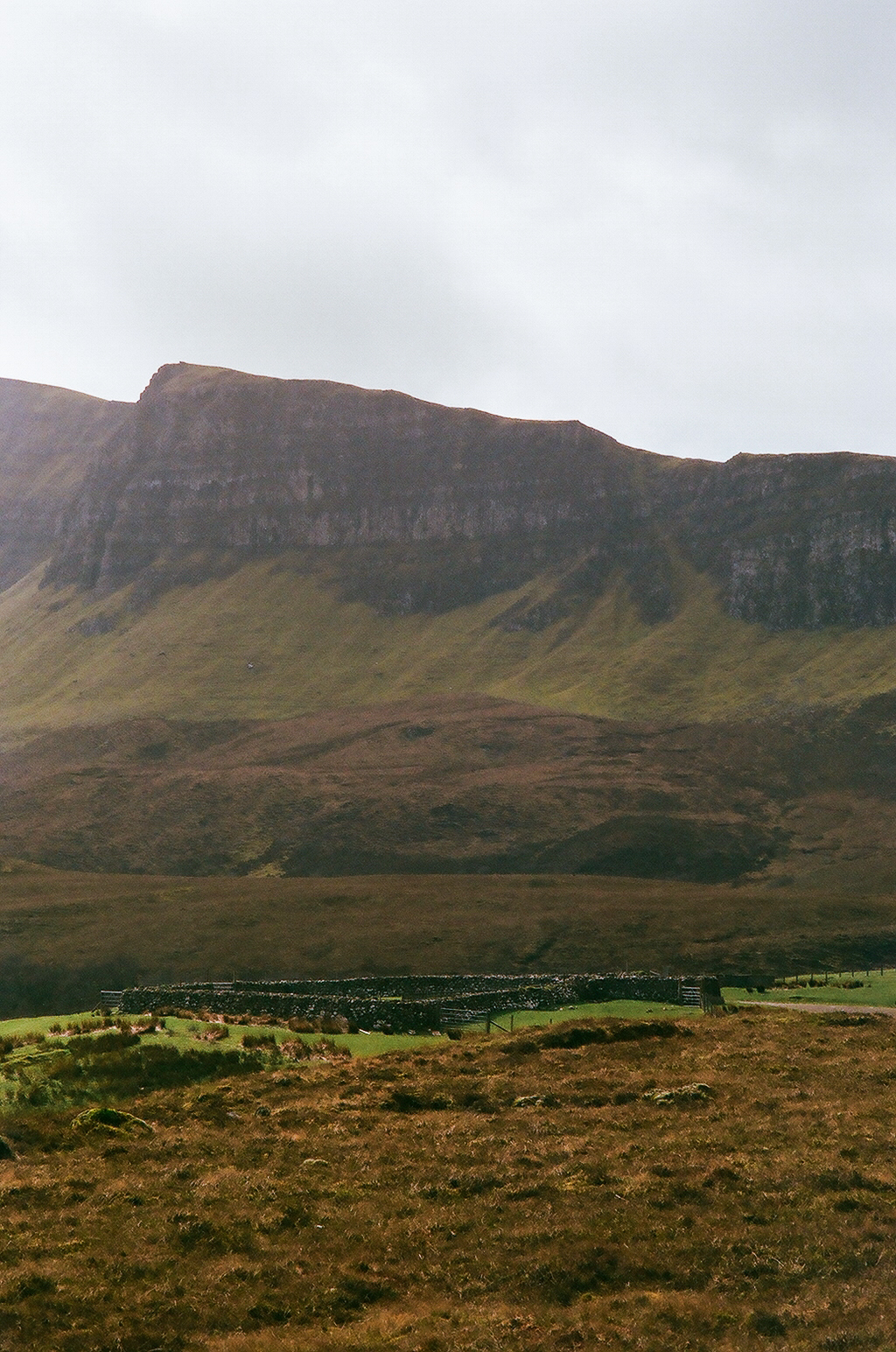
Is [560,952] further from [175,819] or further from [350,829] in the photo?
[175,819]

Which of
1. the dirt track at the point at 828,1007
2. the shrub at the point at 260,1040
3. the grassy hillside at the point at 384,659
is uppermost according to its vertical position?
the grassy hillside at the point at 384,659

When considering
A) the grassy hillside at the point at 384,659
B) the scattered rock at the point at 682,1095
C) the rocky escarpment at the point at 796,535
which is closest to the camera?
the scattered rock at the point at 682,1095

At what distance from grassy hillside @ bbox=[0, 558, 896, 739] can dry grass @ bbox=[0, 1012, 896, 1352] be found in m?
127

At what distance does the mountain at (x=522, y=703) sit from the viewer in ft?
399

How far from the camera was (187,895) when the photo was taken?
3716 inches

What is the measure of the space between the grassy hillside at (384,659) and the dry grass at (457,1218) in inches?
5007

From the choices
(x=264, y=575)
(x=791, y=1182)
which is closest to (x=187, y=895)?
(x=791, y=1182)

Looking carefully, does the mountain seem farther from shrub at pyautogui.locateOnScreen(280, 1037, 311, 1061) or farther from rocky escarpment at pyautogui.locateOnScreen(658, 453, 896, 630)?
shrub at pyautogui.locateOnScreen(280, 1037, 311, 1061)

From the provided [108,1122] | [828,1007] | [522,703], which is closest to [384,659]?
[522,703]

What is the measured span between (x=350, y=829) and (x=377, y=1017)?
288 feet

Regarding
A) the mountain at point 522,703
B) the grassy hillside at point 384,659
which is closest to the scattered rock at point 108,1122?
the mountain at point 522,703

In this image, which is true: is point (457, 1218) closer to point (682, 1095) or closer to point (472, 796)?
point (682, 1095)

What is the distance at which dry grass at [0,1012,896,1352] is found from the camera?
48.3 ft

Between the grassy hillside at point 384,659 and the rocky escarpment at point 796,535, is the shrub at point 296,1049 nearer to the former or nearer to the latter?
the grassy hillside at point 384,659
